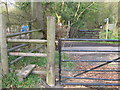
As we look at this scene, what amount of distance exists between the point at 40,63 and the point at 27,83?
4.74 feet

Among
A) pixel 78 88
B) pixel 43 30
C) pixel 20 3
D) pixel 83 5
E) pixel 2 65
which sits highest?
pixel 83 5

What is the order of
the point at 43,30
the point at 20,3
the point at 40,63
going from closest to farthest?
the point at 40,63 → the point at 43,30 → the point at 20,3

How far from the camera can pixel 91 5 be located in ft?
33.2

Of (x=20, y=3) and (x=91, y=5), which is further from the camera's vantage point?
(x=91, y=5)

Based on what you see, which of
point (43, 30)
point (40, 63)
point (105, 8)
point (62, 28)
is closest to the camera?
point (40, 63)

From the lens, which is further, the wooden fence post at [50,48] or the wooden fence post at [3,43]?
the wooden fence post at [3,43]

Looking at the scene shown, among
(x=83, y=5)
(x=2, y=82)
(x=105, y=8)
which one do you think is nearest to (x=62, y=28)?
(x=83, y=5)

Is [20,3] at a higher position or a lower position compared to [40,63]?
higher

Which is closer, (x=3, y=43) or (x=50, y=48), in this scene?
(x=50, y=48)

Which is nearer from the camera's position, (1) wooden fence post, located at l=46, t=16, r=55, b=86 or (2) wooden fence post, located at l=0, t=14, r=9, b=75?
(1) wooden fence post, located at l=46, t=16, r=55, b=86

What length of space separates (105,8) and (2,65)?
1237cm

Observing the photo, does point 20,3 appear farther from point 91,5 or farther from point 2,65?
point 91,5

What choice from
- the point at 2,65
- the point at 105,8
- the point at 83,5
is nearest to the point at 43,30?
the point at 2,65

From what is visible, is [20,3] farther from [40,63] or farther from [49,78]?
[49,78]
